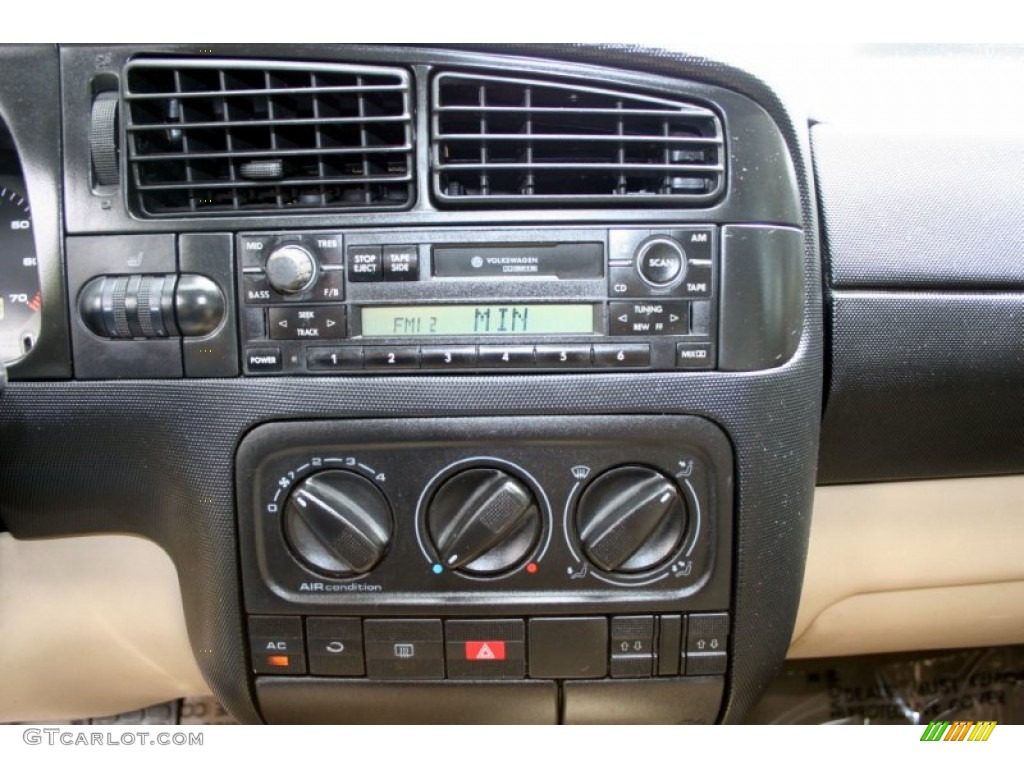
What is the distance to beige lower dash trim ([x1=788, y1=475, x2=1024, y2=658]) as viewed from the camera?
3.52 ft

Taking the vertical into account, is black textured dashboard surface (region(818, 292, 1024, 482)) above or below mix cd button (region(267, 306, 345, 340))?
below

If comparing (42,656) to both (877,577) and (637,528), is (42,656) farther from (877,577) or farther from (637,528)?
(877,577)

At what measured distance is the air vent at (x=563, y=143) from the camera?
82cm

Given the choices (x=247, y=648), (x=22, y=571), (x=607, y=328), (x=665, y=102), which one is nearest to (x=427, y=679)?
(x=247, y=648)

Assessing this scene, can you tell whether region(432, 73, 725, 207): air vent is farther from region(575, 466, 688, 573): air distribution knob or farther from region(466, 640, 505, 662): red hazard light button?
region(466, 640, 505, 662): red hazard light button

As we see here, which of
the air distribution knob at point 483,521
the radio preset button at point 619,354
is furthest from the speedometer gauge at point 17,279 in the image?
the radio preset button at point 619,354

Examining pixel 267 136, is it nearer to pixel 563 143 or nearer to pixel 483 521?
pixel 563 143

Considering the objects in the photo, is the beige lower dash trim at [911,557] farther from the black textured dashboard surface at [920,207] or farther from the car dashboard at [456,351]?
the black textured dashboard surface at [920,207]

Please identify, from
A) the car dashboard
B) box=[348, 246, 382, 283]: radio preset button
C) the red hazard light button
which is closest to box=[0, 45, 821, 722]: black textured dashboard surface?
the car dashboard

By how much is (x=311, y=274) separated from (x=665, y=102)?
0.41 metres

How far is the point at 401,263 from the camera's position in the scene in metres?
0.83

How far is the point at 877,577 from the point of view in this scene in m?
1.11

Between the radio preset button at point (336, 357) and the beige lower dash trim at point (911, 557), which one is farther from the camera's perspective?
the beige lower dash trim at point (911, 557)

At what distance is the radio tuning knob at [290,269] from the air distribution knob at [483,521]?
0.86 ft
